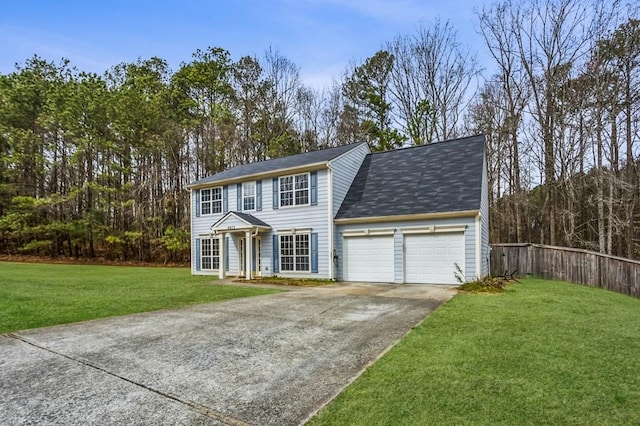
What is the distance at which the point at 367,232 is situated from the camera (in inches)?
501

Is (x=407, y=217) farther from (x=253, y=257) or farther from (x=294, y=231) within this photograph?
(x=253, y=257)

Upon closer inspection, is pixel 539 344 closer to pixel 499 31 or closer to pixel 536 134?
pixel 536 134

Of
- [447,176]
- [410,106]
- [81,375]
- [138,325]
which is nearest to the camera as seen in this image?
[81,375]

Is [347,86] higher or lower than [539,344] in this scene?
higher

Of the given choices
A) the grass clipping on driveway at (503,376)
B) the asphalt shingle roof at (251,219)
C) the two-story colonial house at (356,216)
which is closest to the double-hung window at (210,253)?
the two-story colonial house at (356,216)

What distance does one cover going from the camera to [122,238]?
23828 millimetres

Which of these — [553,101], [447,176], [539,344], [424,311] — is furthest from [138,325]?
[553,101]

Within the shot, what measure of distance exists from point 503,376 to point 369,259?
931 cm

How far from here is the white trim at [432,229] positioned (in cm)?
1119

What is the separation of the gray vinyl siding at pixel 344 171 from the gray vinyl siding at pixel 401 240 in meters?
1.20

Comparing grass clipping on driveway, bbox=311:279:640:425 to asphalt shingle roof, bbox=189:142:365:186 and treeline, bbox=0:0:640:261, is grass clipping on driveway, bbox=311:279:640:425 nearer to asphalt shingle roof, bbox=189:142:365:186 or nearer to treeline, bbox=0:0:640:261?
asphalt shingle roof, bbox=189:142:365:186

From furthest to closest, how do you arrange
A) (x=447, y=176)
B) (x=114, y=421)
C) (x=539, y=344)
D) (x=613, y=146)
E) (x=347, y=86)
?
(x=347, y=86), (x=613, y=146), (x=447, y=176), (x=539, y=344), (x=114, y=421)

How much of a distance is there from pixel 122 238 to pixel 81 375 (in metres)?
23.2

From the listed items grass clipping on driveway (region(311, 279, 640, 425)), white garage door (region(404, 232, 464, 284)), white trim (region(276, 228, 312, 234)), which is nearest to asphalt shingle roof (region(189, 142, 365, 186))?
white trim (region(276, 228, 312, 234))
